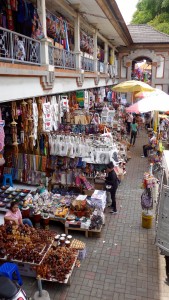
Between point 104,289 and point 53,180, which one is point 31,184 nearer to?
point 53,180

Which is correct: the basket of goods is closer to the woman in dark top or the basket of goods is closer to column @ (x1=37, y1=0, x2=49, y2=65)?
the woman in dark top

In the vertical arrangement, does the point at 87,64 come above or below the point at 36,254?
above

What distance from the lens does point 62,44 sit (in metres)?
10.0

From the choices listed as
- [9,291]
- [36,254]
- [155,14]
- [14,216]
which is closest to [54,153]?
[14,216]

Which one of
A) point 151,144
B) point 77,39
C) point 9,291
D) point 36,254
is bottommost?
point 36,254

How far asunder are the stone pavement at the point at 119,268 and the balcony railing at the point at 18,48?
4.84 m

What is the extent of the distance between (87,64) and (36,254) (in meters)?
9.15

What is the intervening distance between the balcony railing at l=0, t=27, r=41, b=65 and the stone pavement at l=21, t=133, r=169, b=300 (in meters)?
4.84

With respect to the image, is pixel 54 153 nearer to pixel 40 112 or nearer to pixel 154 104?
pixel 40 112

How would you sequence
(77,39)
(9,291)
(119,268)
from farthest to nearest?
(77,39)
(119,268)
(9,291)

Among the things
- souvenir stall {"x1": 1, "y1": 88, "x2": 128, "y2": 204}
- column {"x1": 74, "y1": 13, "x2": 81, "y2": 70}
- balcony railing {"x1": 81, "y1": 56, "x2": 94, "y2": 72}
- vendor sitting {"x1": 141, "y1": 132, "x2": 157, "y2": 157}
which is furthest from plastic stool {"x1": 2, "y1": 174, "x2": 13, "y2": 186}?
vendor sitting {"x1": 141, "y1": 132, "x2": 157, "y2": 157}

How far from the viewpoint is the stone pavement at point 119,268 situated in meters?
5.33

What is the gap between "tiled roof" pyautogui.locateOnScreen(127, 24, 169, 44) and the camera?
22078mm

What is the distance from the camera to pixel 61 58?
8.80 metres
